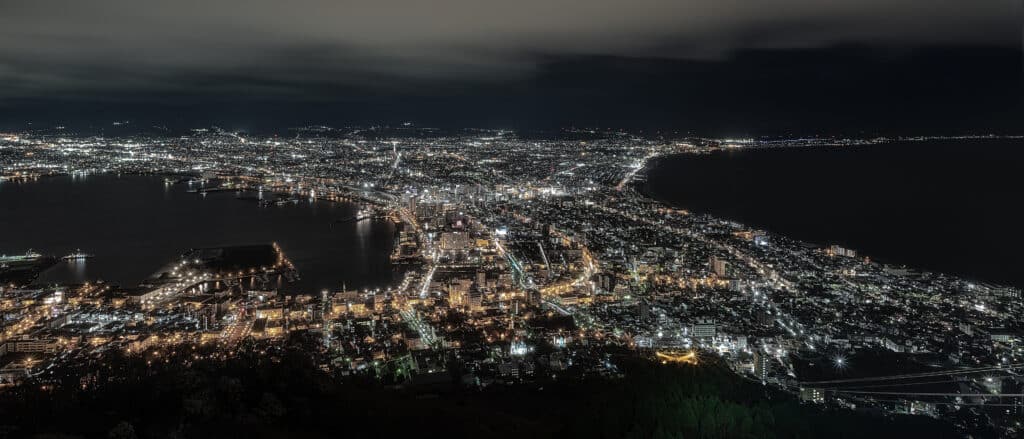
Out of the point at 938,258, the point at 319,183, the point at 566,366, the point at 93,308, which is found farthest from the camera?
the point at 319,183

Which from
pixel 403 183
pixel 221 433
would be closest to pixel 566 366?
pixel 221 433

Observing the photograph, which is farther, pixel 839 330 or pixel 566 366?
pixel 839 330

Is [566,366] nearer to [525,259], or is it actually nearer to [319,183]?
[525,259]

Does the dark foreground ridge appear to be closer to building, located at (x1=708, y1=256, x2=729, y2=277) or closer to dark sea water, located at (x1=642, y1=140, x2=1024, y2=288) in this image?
building, located at (x1=708, y1=256, x2=729, y2=277)

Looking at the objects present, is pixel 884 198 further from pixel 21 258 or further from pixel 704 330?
pixel 21 258

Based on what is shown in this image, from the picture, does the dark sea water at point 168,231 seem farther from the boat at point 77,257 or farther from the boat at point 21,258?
the boat at point 21,258

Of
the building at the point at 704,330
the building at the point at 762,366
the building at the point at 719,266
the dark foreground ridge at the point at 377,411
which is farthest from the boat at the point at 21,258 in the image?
the building at the point at 762,366

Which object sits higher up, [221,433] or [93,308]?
[221,433]
